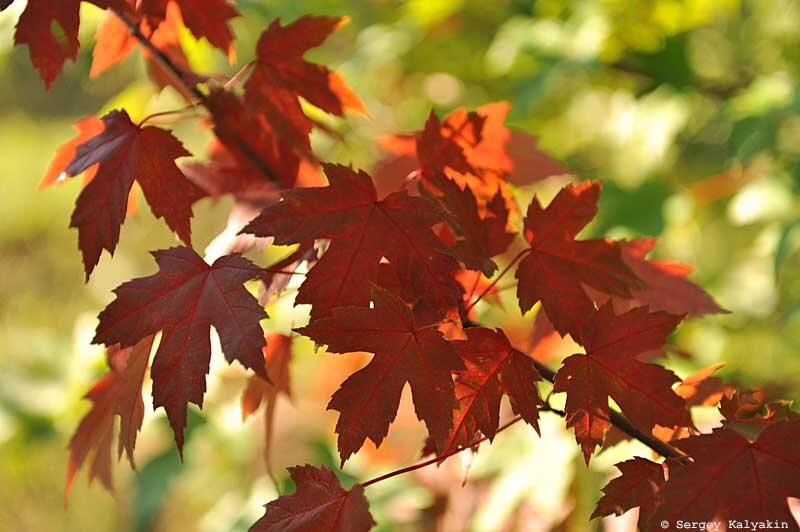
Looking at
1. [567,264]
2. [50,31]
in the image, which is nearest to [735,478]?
[567,264]

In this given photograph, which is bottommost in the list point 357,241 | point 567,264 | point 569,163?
point 569,163

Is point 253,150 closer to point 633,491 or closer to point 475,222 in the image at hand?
point 475,222

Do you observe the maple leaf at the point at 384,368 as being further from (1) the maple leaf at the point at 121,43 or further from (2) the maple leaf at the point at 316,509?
(1) the maple leaf at the point at 121,43

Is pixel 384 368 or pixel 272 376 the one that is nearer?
pixel 384 368

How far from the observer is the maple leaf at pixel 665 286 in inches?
25.3

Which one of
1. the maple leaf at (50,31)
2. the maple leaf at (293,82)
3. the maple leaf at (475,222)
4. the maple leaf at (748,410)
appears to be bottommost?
the maple leaf at (748,410)

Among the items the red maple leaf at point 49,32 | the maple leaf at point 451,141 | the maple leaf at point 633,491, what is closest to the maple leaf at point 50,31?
the red maple leaf at point 49,32

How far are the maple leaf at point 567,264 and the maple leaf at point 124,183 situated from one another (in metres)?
0.23

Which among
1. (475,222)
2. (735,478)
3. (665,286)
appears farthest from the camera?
(665,286)

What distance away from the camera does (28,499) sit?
319 cm

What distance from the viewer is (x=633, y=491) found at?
18.9 inches

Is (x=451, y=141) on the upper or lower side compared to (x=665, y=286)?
upper

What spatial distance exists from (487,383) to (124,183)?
0.27 m

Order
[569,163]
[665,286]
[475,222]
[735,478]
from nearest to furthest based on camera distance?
[735,478] < [475,222] < [665,286] < [569,163]
